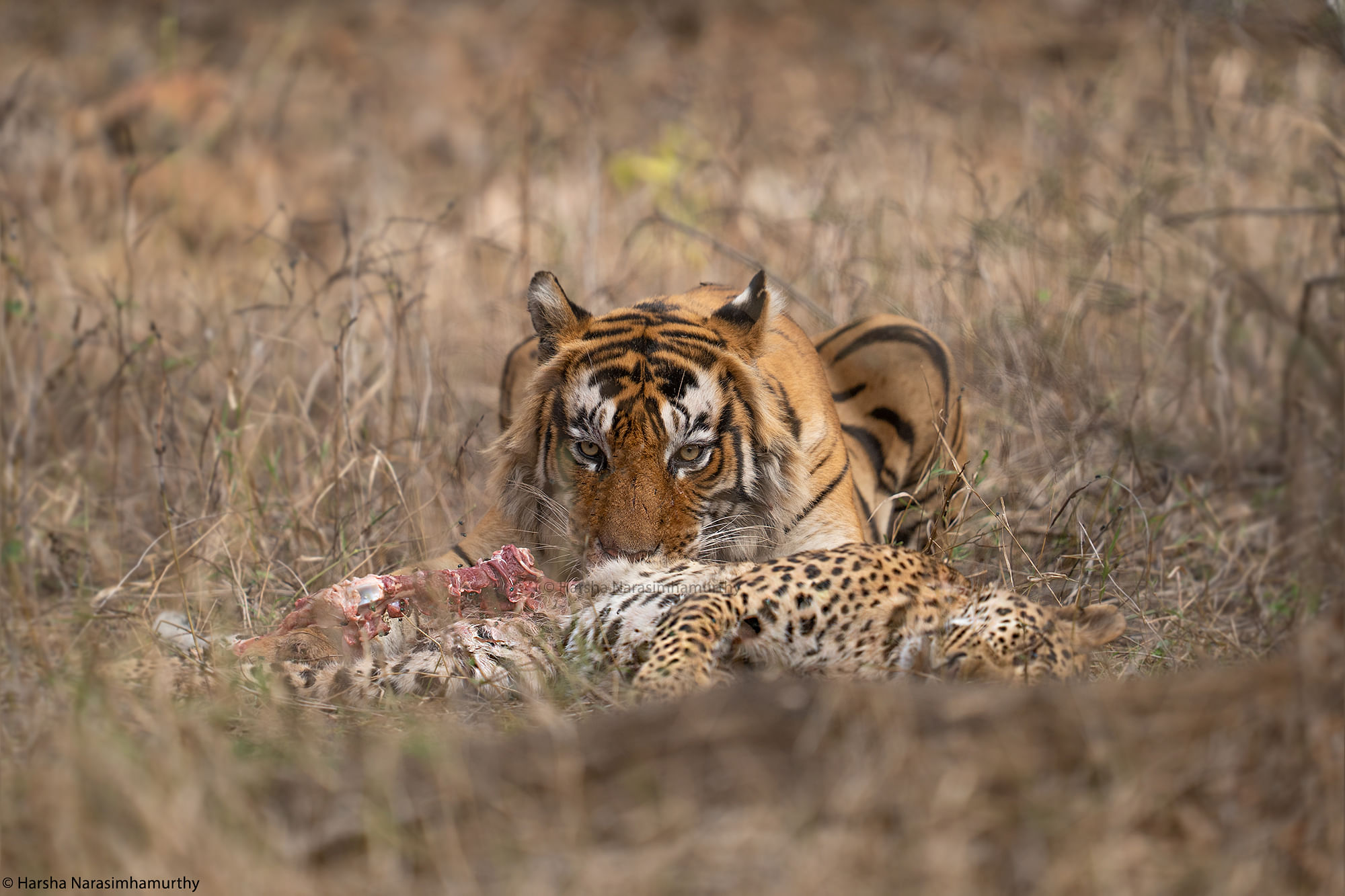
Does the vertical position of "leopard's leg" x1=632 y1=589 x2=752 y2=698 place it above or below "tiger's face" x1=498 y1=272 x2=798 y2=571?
below

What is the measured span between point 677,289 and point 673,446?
4023 mm

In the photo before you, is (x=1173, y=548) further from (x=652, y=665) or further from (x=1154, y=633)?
(x=652, y=665)

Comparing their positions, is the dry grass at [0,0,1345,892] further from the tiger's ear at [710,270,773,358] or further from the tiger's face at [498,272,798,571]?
the tiger's ear at [710,270,773,358]

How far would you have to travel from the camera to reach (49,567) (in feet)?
17.2

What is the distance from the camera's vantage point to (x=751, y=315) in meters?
4.71

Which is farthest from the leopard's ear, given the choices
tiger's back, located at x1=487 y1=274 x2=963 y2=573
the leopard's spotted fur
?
tiger's back, located at x1=487 y1=274 x2=963 y2=573

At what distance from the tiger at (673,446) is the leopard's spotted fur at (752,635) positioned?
12.1 inches

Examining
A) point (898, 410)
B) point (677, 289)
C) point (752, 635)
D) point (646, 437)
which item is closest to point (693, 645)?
point (752, 635)

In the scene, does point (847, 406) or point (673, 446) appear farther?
point (847, 406)

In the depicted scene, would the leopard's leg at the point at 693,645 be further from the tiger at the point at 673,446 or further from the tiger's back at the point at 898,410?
the tiger's back at the point at 898,410

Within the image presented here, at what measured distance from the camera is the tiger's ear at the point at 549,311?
4.61 m

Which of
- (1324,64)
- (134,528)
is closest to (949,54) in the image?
(1324,64)

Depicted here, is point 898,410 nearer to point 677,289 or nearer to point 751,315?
point 751,315

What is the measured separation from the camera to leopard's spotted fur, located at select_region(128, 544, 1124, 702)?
11.0ft
